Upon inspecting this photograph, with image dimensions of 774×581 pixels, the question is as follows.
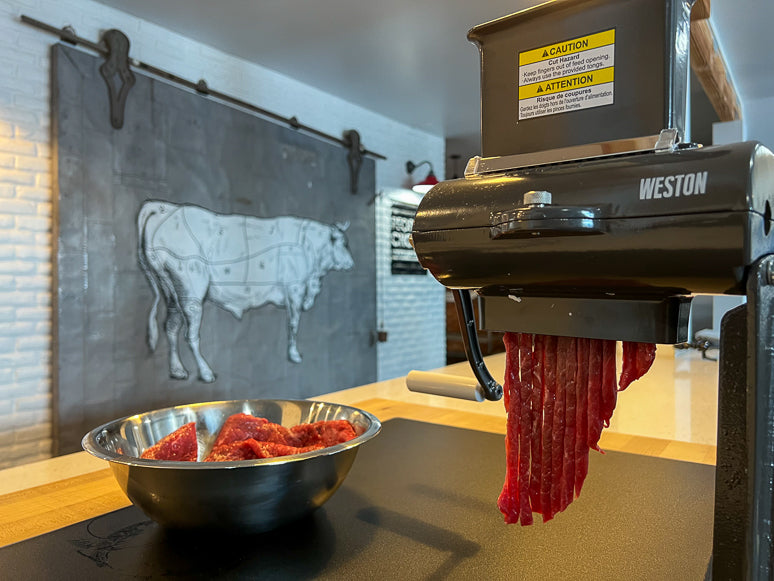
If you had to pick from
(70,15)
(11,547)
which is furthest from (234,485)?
(70,15)

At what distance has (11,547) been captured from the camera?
2.08ft

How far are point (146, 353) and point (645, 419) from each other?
7.07ft

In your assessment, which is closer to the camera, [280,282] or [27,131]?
[27,131]

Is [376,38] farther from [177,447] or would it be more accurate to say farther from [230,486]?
[230,486]

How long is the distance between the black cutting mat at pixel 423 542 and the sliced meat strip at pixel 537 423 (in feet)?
0.30

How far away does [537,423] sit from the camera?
54 centimetres

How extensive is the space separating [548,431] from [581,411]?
0.04 meters

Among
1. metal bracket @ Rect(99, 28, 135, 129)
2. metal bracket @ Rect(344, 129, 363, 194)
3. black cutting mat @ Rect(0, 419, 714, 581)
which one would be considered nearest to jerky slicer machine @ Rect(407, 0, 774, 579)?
black cutting mat @ Rect(0, 419, 714, 581)

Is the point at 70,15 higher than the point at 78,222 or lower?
higher

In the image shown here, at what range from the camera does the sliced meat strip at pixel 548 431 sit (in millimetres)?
526

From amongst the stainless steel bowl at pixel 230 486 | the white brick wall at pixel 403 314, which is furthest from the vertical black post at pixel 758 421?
the white brick wall at pixel 403 314

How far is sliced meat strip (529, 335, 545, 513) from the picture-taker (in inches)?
21.1

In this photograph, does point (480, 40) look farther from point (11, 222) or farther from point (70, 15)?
point (70, 15)

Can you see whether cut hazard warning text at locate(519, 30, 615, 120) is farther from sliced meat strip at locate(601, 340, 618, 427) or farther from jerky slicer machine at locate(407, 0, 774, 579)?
sliced meat strip at locate(601, 340, 618, 427)
